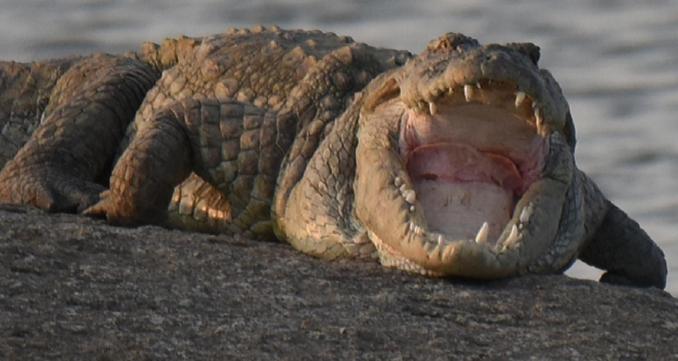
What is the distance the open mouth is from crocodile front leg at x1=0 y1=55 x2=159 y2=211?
1.64 m

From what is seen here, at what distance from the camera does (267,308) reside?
24.3 feet

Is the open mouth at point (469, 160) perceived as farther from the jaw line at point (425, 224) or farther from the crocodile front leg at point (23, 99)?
the crocodile front leg at point (23, 99)

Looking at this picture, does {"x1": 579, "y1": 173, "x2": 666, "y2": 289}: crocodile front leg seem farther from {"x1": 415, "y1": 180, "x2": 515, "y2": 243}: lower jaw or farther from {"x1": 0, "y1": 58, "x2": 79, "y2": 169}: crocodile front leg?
{"x1": 0, "y1": 58, "x2": 79, "y2": 169}: crocodile front leg

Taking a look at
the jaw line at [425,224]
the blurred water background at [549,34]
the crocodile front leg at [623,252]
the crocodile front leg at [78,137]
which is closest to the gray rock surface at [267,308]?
the jaw line at [425,224]

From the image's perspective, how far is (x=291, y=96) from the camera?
952 cm

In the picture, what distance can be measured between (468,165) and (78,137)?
229cm

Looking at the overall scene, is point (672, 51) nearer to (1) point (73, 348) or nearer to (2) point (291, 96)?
(2) point (291, 96)

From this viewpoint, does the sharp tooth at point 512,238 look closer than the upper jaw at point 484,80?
No

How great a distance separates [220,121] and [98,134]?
0.78 metres

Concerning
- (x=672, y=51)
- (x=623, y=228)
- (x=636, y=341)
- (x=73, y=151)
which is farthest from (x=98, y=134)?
(x=672, y=51)

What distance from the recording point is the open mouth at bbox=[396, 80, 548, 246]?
26.6 feet

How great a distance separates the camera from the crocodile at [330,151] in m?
8.05

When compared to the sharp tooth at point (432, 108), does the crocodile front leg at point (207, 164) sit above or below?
below

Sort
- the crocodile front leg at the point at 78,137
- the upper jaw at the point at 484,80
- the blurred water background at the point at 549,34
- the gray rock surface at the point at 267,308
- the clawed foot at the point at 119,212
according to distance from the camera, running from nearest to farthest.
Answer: the gray rock surface at the point at 267,308
the upper jaw at the point at 484,80
the clawed foot at the point at 119,212
the crocodile front leg at the point at 78,137
the blurred water background at the point at 549,34
